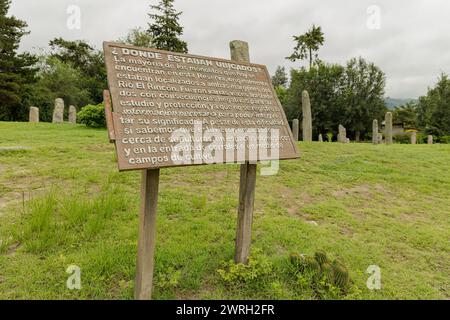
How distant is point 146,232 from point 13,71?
113 ft

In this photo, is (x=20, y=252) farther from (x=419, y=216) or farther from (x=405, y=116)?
(x=405, y=116)

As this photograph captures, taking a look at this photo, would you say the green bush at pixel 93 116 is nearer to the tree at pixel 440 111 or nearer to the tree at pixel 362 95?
the tree at pixel 362 95

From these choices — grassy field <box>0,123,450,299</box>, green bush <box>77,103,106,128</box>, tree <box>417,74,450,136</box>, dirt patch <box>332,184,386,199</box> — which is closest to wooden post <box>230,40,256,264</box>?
grassy field <box>0,123,450,299</box>

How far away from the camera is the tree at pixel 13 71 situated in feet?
89.2

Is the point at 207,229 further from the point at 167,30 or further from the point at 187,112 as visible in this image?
the point at 167,30

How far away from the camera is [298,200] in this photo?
237 inches

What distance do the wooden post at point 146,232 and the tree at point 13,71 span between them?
30.8 m

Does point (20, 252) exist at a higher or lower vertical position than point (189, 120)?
lower

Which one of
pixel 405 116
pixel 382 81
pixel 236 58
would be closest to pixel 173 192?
pixel 236 58

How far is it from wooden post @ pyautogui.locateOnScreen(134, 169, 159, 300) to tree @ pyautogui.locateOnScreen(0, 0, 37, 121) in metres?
30.8

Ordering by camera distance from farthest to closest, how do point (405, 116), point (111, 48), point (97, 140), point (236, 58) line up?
point (405, 116)
point (97, 140)
point (236, 58)
point (111, 48)

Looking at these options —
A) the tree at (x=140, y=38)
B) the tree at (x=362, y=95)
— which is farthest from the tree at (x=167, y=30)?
the tree at (x=362, y=95)

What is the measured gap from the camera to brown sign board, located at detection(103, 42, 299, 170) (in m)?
2.57
